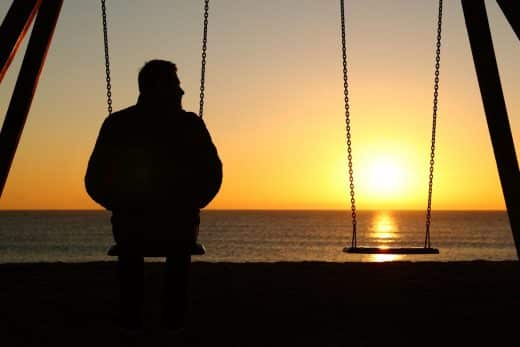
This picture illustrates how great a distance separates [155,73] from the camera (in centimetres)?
563

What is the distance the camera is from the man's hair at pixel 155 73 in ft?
18.4

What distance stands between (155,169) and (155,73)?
1.97 feet

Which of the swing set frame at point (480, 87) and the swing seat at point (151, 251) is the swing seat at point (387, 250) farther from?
the swing seat at point (151, 251)
